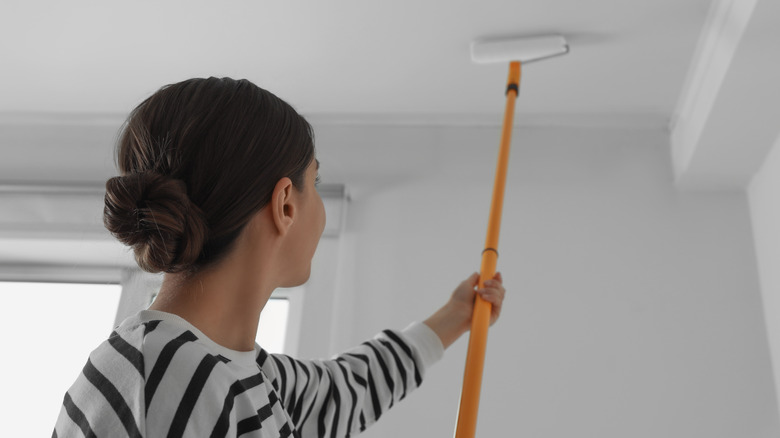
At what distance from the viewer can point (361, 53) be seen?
146 centimetres

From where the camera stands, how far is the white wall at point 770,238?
1.36 m

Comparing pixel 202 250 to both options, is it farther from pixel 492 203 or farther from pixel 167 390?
pixel 492 203

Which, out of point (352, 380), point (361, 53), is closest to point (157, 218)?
point (352, 380)

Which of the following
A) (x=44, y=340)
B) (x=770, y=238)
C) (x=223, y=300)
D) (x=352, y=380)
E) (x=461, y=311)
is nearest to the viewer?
(x=223, y=300)

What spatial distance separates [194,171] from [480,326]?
53cm

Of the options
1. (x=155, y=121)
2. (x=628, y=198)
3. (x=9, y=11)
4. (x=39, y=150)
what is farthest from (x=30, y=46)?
(x=628, y=198)

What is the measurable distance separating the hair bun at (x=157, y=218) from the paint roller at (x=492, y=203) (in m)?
0.45

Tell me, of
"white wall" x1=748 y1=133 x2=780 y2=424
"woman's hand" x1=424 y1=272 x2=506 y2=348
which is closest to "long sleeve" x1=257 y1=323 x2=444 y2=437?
"woman's hand" x1=424 y1=272 x2=506 y2=348

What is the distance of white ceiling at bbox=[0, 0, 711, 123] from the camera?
4.37 feet

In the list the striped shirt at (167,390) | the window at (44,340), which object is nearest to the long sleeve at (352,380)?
the striped shirt at (167,390)

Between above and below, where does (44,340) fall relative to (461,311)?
below

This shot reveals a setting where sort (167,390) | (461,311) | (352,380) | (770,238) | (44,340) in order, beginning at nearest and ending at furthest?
(167,390)
(352,380)
(461,311)
(770,238)
(44,340)

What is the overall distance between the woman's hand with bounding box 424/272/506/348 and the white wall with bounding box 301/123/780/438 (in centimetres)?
36

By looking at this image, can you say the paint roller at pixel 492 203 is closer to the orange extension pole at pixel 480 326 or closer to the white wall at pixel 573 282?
the orange extension pole at pixel 480 326
